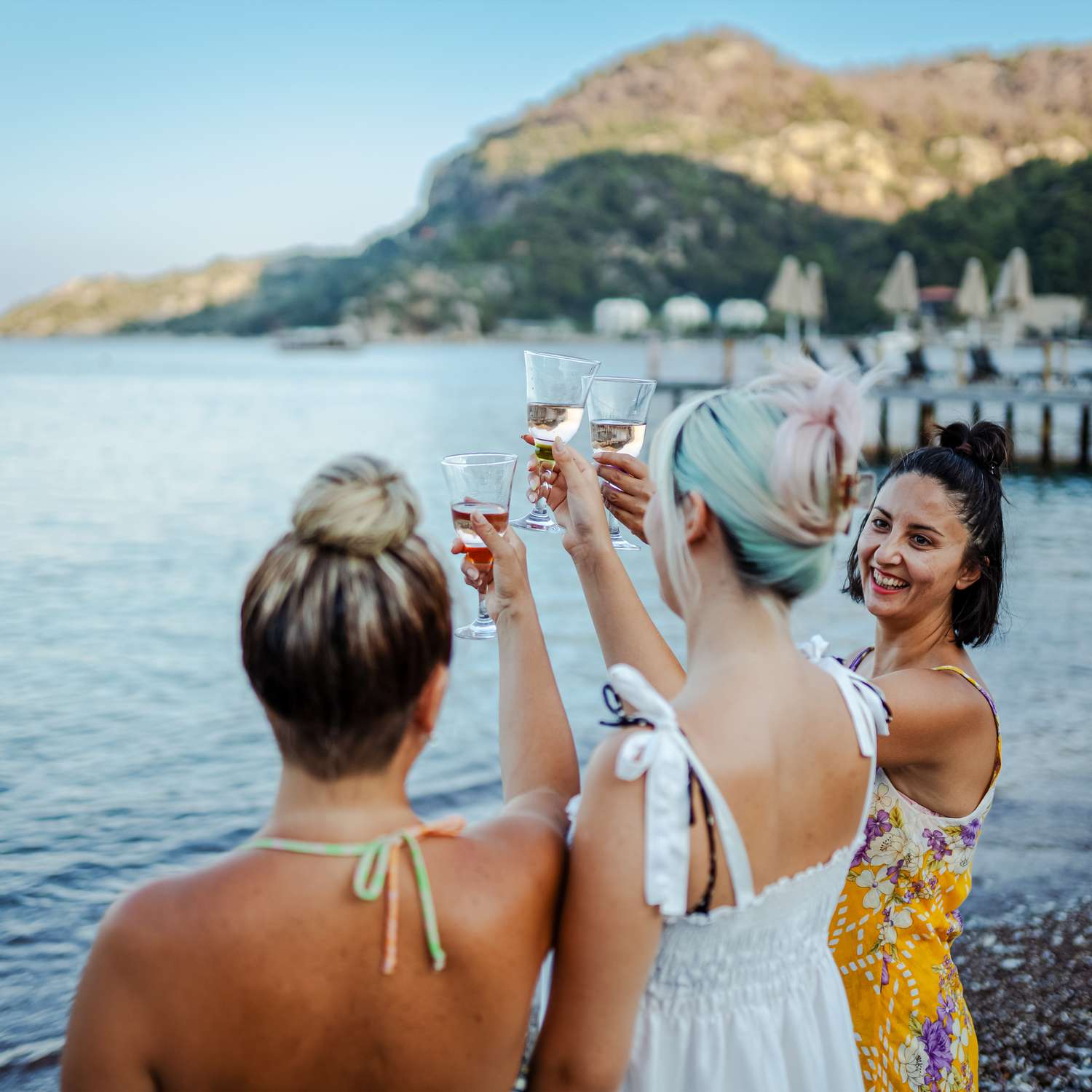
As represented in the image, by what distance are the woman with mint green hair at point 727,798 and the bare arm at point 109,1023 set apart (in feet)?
1.79

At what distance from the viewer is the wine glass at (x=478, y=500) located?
7.16ft

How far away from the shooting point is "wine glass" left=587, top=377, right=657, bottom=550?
92.7 inches

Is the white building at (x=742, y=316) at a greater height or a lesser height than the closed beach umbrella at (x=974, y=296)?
greater

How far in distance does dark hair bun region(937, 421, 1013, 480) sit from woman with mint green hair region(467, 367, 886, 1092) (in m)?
1.16

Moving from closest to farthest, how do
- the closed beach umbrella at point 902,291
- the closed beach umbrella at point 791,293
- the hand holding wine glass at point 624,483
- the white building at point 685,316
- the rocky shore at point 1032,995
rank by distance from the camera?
the hand holding wine glass at point 624,483 → the rocky shore at point 1032,995 → the closed beach umbrella at point 902,291 → the closed beach umbrella at point 791,293 → the white building at point 685,316

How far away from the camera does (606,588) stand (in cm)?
216

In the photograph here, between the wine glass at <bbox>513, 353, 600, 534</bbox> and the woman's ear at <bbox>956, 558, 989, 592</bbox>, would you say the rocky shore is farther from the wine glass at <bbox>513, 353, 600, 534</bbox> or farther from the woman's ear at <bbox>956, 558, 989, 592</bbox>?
the wine glass at <bbox>513, 353, 600, 534</bbox>

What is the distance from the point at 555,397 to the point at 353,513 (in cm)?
103

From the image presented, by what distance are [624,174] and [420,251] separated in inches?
1389

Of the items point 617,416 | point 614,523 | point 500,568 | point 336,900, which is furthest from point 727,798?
point 617,416

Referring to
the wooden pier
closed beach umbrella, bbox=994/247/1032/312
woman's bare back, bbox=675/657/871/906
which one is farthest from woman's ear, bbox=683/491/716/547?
closed beach umbrella, bbox=994/247/1032/312

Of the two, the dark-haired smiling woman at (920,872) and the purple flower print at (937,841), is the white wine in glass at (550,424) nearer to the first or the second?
the dark-haired smiling woman at (920,872)

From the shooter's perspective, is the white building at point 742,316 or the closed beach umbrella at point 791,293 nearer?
the closed beach umbrella at point 791,293

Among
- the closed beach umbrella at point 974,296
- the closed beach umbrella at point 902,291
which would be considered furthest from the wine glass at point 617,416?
the closed beach umbrella at point 902,291
